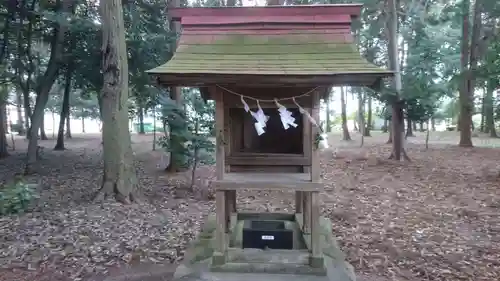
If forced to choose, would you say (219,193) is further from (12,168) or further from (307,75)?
(12,168)

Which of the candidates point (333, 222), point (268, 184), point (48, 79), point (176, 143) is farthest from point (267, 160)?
point (48, 79)

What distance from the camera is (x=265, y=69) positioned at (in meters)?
3.44

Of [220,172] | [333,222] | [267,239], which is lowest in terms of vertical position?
[333,222]

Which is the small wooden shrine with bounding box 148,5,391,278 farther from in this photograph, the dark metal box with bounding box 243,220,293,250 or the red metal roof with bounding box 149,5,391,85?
the dark metal box with bounding box 243,220,293,250

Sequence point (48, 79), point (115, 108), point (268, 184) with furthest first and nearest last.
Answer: point (48, 79) < point (115, 108) < point (268, 184)

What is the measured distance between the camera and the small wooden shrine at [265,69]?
3449mm

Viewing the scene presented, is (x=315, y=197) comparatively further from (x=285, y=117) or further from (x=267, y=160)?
(x=285, y=117)

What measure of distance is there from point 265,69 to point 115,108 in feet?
13.8

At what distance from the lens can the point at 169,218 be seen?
6.61 m

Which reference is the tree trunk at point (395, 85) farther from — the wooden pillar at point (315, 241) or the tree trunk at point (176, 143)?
the wooden pillar at point (315, 241)

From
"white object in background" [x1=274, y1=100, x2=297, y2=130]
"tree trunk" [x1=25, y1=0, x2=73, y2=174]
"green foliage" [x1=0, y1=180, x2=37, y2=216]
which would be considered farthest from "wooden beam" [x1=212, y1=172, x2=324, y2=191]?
"tree trunk" [x1=25, y1=0, x2=73, y2=174]

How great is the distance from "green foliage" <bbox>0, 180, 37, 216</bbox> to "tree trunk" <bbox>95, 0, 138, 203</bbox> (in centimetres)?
116

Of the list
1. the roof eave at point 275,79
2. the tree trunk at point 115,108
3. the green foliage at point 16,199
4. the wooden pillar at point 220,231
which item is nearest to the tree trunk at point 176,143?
the tree trunk at point 115,108

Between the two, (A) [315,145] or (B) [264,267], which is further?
(B) [264,267]
